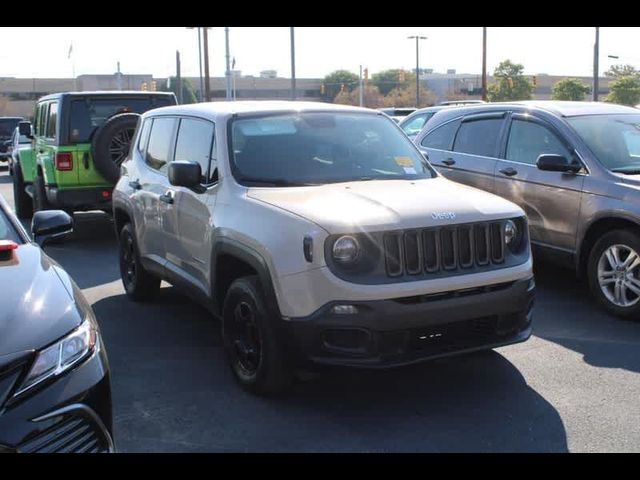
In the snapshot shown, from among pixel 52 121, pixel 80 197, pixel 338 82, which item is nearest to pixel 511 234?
pixel 80 197

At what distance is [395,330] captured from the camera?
3988 millimetres

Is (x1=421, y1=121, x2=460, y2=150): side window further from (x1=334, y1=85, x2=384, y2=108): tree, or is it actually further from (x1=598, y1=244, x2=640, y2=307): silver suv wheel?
(x1=334, y1=85, x2=384, y2=108): tree

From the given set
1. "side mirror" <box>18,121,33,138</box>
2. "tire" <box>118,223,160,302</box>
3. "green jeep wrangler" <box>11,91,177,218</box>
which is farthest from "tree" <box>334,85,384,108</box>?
"tire" <box>118,223,160,302</box>

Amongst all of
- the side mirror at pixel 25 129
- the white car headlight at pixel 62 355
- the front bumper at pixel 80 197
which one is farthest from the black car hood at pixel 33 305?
the side mirror at pixel 25 129

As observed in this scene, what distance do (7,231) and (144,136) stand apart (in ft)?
9.00

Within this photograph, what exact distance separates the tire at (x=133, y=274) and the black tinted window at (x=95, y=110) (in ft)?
11.4

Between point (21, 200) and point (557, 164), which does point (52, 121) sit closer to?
point (21, 200)

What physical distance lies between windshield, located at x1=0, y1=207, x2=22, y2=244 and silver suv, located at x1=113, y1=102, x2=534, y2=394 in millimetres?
1196

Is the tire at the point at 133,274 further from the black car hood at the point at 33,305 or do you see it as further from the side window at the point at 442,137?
the side window at the point at 442,137

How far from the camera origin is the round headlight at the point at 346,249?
4039 mm

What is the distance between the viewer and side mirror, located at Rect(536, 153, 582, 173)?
641 cm
